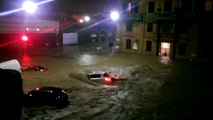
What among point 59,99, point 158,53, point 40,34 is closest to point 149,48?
point 158,53

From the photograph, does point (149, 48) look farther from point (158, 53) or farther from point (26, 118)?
point (26, 118)

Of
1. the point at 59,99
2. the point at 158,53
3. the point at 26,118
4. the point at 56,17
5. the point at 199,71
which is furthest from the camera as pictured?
the point at 56,17

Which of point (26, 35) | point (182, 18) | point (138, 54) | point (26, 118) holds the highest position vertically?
point (182, 18)

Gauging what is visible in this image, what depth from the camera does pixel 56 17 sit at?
179ft

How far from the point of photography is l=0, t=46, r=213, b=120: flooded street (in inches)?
648

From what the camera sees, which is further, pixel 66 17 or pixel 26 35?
pixel 66 17

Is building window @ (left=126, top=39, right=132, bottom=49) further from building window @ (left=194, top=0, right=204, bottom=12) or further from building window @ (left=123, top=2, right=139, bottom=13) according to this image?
building window @ (left=194, top=0, right=204, bottom=12)

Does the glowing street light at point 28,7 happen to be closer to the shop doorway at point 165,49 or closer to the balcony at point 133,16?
the balcony at point 133,16

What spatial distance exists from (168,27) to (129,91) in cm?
2384

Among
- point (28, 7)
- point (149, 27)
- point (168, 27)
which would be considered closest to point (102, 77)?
point (168, 27)

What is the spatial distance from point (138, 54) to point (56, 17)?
21.3m

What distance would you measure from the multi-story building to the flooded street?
6.32 meters

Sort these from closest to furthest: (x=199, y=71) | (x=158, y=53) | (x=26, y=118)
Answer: (x=26, y=118), (x=199, y=71), (x=158, y=53)

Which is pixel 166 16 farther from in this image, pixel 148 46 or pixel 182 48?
pixel 148 46
